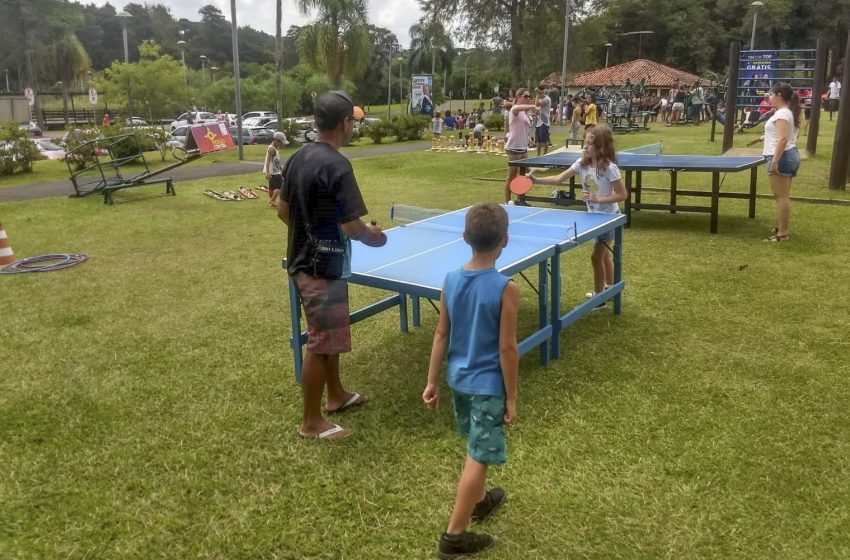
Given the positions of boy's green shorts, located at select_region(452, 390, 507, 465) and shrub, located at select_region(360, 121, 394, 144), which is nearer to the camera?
boy's green shorts, located at select_region(452, 390, 507, 465)

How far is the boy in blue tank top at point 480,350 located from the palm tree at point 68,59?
74.0 m

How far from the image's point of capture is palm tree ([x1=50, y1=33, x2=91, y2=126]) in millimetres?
67000

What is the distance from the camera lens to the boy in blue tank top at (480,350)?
8.71ft

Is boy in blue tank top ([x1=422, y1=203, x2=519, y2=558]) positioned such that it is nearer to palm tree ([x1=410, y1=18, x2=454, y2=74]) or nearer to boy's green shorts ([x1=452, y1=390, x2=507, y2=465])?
boy's green shorts ([x1=452, y1=390, x2=507, y2=465])

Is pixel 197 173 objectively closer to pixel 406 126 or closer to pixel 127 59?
pixel 406 126

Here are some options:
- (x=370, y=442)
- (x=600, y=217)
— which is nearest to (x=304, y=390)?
(x=370, y=442)

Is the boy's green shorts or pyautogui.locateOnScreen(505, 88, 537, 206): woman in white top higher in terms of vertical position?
pyautogui.locateOnScreen(505, 88, 537, 206): woman in white top

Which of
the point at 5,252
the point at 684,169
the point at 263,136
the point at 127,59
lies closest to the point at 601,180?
the point at 684,169

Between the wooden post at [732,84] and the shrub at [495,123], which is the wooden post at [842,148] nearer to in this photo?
the wooden post at [732,84]

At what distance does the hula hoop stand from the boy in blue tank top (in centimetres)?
637

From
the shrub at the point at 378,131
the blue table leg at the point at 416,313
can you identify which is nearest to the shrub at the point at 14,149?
the shrub at the point at 378,131

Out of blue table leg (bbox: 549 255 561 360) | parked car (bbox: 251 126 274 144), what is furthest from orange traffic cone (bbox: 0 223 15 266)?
parked car (bbox: 251 126 274 144)

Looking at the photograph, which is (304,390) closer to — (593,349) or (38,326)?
(593,349)

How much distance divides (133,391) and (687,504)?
11.0ft
